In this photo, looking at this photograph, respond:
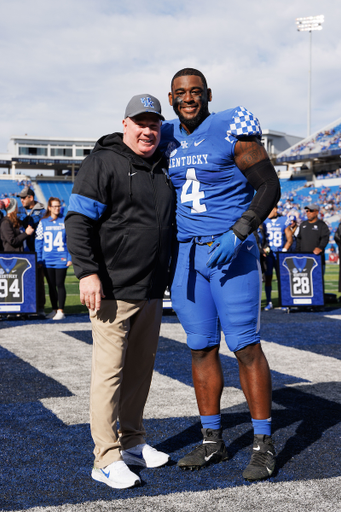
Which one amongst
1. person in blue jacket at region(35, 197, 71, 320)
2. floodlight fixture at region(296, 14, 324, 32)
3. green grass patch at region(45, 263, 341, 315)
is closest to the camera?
person in blue jacket at region(35, 197, 71, 320)

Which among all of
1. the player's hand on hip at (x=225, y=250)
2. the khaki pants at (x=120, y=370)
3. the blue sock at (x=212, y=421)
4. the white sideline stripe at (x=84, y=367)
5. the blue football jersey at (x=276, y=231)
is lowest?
the white sideline stripe at (x=84, y=367)

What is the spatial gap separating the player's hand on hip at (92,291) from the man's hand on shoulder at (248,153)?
94 cm

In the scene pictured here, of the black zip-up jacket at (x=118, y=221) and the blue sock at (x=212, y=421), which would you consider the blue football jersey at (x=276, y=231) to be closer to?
the blue sock at (x=212, y=421)

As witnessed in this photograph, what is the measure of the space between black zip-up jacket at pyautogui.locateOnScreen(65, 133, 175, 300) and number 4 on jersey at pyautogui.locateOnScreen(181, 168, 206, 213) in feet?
0.42

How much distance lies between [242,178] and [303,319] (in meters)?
6.34

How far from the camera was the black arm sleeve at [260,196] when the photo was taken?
106 inches

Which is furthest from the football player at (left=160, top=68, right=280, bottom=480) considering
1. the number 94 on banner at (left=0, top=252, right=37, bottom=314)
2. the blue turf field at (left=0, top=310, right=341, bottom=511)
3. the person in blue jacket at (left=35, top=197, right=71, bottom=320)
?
the number 94 on banner at (left=0, top=252, right=37, bottom=314)

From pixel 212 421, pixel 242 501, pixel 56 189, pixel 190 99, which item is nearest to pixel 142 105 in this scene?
pixel 190 99

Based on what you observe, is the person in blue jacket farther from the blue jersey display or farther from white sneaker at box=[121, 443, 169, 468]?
white sneaker at box=[121, 443, 169, 468]

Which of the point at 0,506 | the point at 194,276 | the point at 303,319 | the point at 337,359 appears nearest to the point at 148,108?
the point at 194,276

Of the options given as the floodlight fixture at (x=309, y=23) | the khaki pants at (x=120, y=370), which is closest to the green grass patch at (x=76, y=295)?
the khaki pants at (x=120, y=370)

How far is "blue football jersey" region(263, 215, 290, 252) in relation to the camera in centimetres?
1038

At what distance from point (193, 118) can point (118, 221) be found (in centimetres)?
71

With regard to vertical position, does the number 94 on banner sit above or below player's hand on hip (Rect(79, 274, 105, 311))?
below
